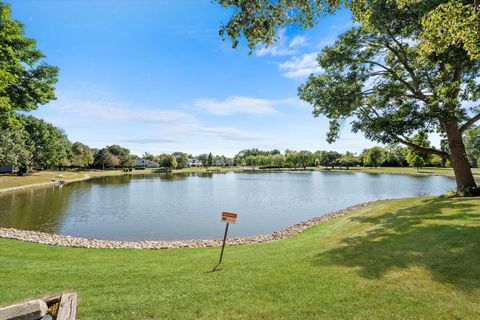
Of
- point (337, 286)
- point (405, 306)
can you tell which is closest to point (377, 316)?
point (405, 306)

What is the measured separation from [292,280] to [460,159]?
14.7 meters

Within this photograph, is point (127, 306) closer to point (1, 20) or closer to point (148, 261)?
point (148, 261)

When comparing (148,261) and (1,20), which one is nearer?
(148,261)

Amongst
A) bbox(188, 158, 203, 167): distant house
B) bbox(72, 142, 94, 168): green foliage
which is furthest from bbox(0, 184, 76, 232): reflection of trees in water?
bbox(188, 158, 203, 167): distant house

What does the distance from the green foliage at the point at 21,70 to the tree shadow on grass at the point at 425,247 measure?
14.4 m

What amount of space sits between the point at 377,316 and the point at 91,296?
5671mm

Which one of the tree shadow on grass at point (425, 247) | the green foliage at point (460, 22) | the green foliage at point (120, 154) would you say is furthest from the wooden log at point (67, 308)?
the green foliage at point (120, 154)

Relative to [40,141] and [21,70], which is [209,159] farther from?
[21,70]

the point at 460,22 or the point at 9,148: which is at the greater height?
the point at 460,22

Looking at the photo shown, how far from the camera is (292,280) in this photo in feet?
20.3

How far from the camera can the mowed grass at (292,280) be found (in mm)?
4758

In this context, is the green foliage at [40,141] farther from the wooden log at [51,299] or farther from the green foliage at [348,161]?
the green foliage at [348,161]

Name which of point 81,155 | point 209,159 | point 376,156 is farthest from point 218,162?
point 376,156

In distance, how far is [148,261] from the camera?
9086 mm
